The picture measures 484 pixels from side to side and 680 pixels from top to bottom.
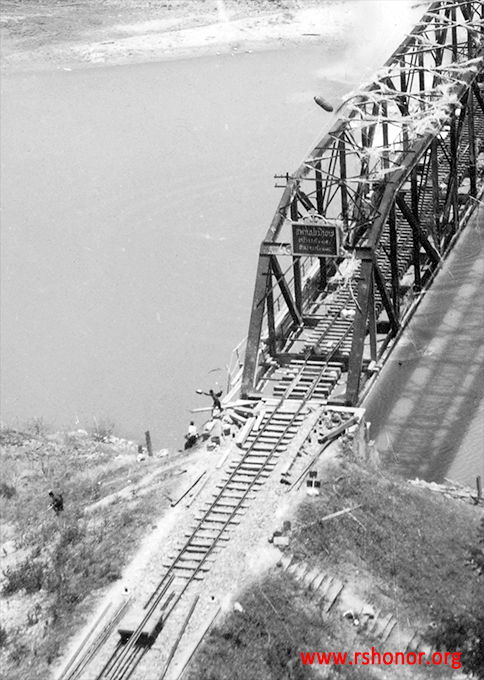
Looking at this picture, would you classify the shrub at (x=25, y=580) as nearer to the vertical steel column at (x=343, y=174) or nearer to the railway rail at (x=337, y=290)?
the railway rail at (x=337, y=290)

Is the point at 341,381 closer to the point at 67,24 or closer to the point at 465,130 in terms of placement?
the point at 465,130

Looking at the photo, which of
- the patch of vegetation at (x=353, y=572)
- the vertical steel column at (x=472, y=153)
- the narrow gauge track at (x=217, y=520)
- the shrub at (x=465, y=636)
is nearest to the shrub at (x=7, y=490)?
the narrow gauge track at (x=217, y=520)

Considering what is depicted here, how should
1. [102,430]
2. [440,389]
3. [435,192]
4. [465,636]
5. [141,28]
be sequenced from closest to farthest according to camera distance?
[465,636] < [435,192] < [102,430] < [440,389] < [141,28]

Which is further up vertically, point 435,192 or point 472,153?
point 435,192

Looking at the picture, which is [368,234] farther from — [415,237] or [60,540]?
[60,540]

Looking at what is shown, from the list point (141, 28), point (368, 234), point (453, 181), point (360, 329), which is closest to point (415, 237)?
point (453, 181)

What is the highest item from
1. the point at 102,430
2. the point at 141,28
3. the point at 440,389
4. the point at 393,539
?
the point at 393,539
